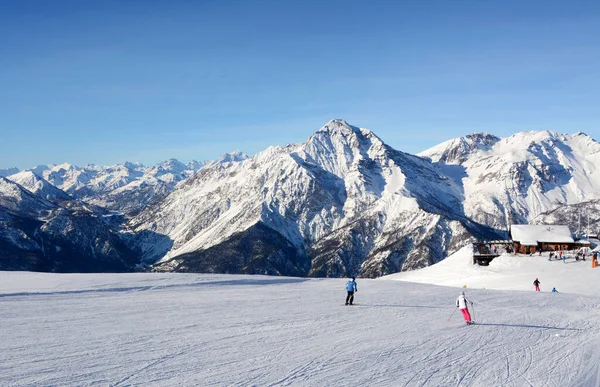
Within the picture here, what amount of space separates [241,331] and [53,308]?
15.0m

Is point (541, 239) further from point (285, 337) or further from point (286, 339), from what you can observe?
point (286, 339)

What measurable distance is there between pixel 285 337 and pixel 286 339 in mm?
459

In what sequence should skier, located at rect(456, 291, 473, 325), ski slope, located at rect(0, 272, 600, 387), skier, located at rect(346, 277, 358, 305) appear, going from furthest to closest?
skier, located at rect(346, 277, 358, 305) → skier, located at rect(456, 291, 473, 325) → ski slope, located at rect(0, 272, 600, 387)

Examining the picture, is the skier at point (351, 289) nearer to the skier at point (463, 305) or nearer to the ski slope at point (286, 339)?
the ski slope at point (286, 339)

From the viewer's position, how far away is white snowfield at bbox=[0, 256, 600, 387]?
1959cm

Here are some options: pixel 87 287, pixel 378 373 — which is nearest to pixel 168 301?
pixel 87 287

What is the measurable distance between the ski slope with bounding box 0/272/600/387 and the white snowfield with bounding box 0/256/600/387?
0.08 meters

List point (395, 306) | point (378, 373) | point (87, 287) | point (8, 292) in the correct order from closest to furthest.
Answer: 1. point (378, 373)
2. point (395, 306)
3. point (8, 292)
4. point (87, 287)

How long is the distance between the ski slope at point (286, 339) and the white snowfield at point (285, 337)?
0.28 ft

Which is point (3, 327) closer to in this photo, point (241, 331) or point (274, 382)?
point (241, 331)

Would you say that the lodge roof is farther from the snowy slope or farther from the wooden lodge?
the snowy slope

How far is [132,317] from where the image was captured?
30719 mm

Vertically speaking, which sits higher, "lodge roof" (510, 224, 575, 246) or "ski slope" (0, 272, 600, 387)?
"lodge roof" (510, 224, 575, 246)

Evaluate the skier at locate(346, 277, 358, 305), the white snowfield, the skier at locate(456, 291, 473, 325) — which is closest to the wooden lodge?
the white snowfield
